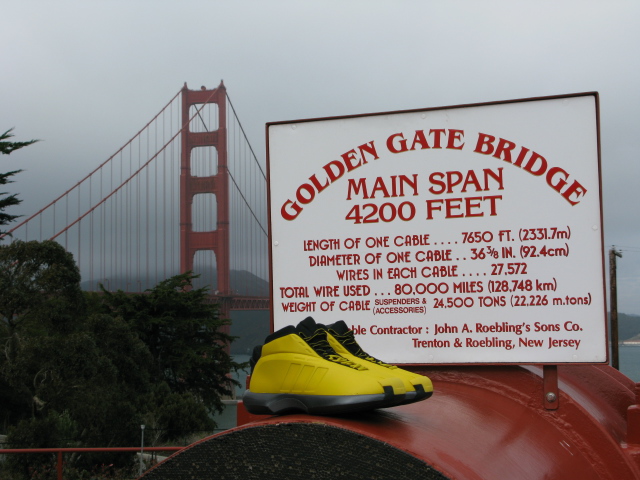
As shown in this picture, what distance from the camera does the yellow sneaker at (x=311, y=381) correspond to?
134 cm

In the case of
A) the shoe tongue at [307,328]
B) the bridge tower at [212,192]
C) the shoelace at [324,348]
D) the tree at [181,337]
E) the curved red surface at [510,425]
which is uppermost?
the bridge tower at [212,192]

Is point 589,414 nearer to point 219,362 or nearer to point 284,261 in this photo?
point 284,261

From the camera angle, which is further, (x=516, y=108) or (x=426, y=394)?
(x=516, y=108)

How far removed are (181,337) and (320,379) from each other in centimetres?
4034

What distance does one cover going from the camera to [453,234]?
8.73 ft

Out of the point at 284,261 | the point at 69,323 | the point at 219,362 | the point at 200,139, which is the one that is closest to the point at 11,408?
the point at 69,323

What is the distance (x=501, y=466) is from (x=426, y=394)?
191 millimetres

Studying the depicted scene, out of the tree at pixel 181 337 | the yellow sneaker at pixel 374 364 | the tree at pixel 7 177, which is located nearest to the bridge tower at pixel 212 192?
the tree at pixel 181 337

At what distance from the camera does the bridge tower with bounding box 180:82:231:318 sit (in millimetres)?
52250

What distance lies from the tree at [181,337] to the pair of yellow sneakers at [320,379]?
125ft

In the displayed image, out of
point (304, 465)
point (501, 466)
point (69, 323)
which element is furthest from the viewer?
point (69, 323)

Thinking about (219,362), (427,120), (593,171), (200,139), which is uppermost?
(200,139)

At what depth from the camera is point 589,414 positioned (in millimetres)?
2305

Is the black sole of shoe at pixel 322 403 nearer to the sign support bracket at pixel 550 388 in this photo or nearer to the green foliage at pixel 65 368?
the sign support bracket at pixel 550 388
